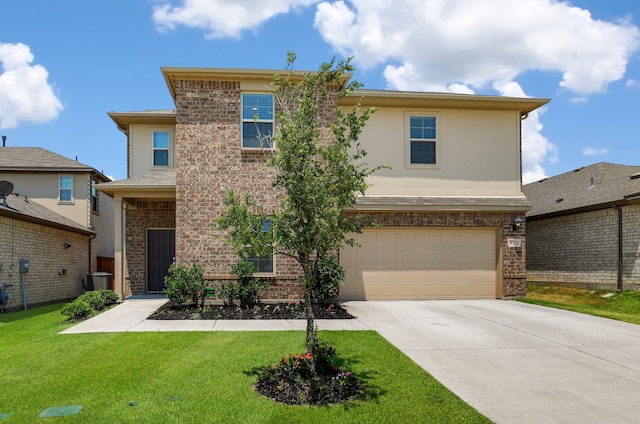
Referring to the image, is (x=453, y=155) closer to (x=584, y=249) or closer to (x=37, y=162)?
(x=584, y=249)

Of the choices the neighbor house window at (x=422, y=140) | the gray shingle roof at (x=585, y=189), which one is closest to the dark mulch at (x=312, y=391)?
the neighbor house window at (x=422, y=140)

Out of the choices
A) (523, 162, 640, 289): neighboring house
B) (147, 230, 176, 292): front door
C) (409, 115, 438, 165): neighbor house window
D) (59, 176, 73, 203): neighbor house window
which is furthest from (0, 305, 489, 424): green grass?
(59, 176, 73, 203): neighbor house window

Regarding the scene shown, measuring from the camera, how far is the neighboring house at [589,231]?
14.9 m

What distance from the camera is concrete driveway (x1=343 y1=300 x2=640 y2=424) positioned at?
523 centimetres

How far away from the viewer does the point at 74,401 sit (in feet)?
17.3

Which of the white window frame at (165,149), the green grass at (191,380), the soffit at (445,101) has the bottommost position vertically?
the green grass at (191,380)

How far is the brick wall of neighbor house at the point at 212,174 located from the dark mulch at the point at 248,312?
1.02 metres

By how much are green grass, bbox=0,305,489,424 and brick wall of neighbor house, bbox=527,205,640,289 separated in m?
10.7

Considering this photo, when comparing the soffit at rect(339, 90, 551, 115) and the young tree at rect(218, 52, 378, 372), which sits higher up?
the soffit at rect(339, 90, 551, 115)

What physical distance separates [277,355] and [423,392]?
243cm

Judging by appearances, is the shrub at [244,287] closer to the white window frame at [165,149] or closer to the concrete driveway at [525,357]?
the concrete driveway at [525,357]

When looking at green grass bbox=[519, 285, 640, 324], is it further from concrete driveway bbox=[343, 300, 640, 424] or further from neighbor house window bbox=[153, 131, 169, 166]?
neighbor house window bbox=[153, 131, 169, 166]

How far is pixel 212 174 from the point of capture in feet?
41.9

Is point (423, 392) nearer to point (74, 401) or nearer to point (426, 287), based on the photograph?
point (74, 401)
